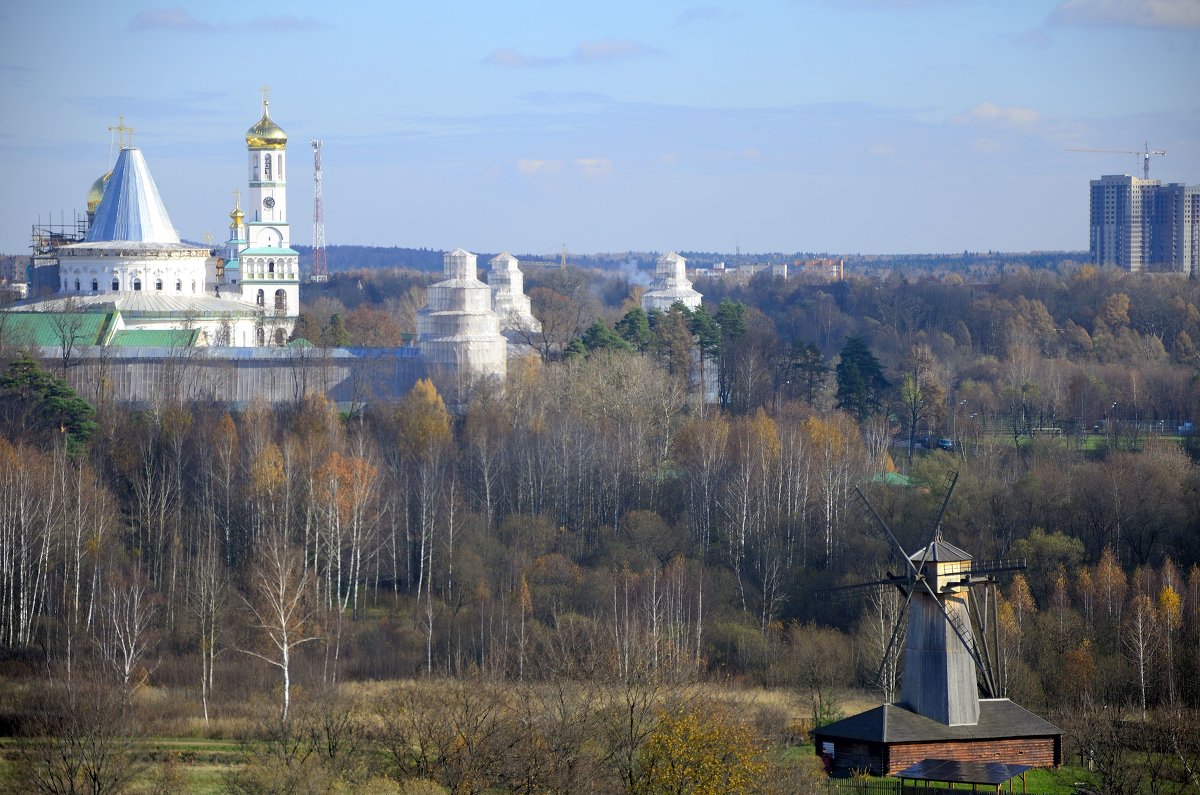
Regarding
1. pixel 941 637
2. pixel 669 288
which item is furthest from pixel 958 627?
pixel 669 288

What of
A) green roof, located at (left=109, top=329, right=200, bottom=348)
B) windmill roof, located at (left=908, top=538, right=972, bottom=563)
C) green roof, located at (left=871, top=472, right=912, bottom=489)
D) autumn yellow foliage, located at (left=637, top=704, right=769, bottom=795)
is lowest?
autumn yellow foliage, located at (left=637, top=704, right=769, bottom=795)

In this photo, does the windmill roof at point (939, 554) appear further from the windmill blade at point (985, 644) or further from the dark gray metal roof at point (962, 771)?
the dark gray metal roof at point (962, 771)

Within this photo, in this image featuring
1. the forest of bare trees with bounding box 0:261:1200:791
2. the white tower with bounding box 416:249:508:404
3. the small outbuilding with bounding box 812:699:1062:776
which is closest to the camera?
the small outbuilding with bounding box 812:699:1062:776

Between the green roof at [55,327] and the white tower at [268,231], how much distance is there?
14873 millimetres

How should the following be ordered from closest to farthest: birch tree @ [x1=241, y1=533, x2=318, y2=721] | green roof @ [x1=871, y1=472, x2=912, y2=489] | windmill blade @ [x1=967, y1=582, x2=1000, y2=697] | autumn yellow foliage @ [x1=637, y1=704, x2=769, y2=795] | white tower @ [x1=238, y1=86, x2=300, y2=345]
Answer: autumn yellow foliage @ [x1=637, y1=704, x2=769, y2=795], windmill blade @ [x1=967, y1=582, x2=1000, y2=697], birch tree @ [x1=241, y1=533, x2=318, y2=721], green roof @ [x1=871, y1=472, x2=912, y2=489], white tower @ [x1=238, y1=86, x2=300, y2=345]

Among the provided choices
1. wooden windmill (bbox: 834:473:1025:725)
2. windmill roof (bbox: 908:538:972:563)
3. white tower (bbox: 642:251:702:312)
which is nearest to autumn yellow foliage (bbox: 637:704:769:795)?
wooden windmill (bbox: 834:473:1025:725)

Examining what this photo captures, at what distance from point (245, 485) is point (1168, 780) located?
63.0ft

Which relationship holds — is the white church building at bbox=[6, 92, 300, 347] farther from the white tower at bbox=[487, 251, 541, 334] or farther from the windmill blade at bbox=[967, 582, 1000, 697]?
the windmill blade at bbox=[967, 582, 1000, 697]

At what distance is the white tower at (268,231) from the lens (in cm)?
6625

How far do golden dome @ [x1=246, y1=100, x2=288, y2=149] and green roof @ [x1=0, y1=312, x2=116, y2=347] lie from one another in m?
16.6

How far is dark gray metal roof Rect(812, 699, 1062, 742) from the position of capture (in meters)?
25.6

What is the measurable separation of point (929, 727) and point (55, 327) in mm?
30548

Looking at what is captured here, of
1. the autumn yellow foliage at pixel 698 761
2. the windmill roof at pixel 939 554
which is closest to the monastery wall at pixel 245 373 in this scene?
the windmill roof at pixel 939 554

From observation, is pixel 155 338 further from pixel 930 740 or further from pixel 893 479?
pixel 930 740
